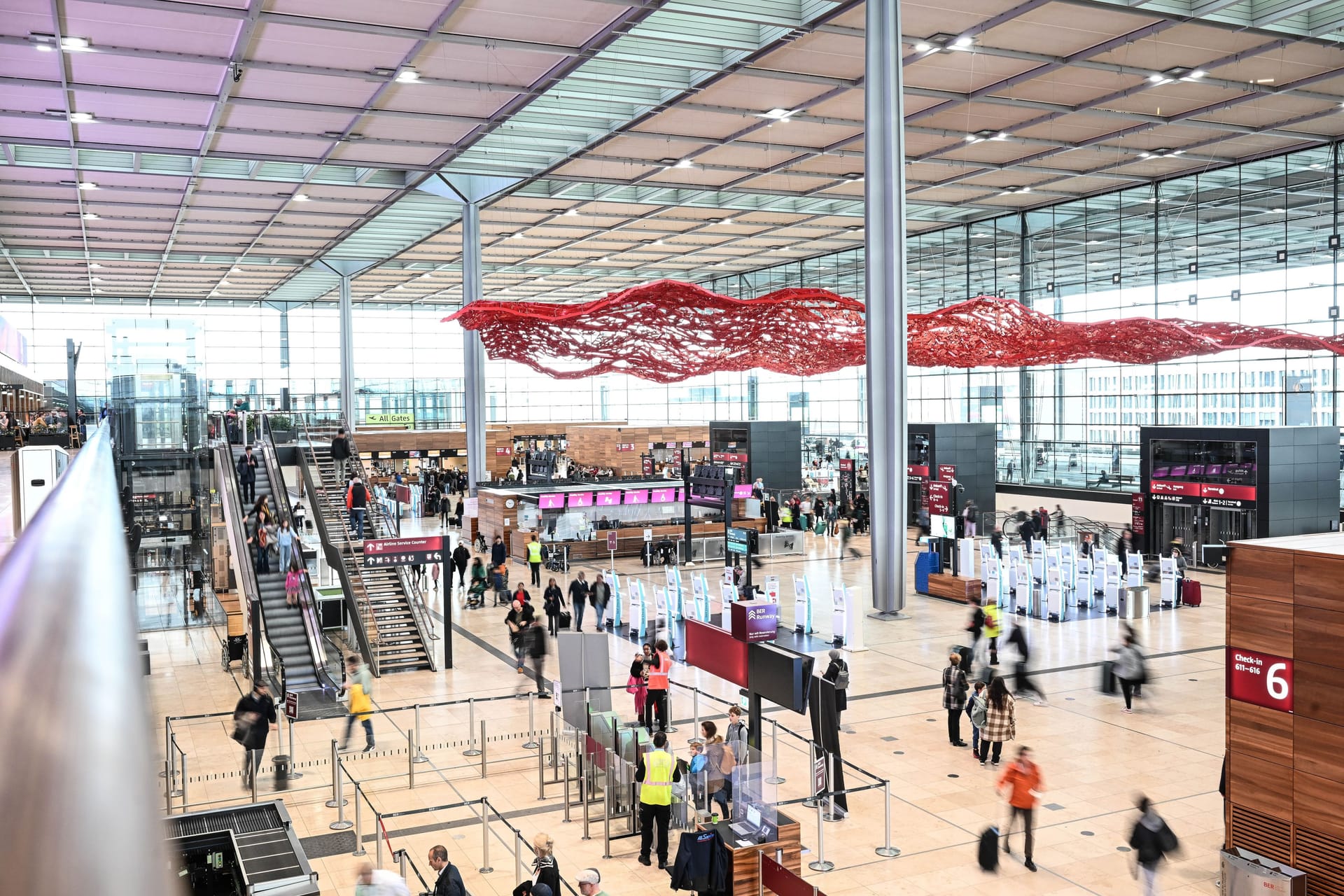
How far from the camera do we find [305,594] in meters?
19.2

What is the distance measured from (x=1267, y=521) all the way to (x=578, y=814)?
20052 millimetres

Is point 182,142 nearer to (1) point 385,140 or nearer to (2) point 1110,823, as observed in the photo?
(1) point 385,140

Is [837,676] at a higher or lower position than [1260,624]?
lower

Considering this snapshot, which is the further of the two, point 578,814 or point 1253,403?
point 1253,403

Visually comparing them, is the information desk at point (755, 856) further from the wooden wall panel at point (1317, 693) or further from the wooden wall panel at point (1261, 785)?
the wooden wall panel at point (1317, 693)

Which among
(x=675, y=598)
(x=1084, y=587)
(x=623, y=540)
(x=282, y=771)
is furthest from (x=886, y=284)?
(x=623, y=540)

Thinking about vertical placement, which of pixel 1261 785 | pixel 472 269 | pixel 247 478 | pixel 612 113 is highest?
pixel 612 113

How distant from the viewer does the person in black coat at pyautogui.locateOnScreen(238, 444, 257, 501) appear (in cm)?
2308

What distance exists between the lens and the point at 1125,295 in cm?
3212

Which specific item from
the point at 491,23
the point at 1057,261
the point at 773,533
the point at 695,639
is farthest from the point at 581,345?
the point at 1057,261

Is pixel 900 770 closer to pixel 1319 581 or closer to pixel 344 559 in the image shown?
pixel 1319 581

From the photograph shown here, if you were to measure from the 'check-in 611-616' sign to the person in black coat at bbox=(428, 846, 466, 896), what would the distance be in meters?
9.94

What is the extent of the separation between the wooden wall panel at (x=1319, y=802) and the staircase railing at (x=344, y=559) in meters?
14.0

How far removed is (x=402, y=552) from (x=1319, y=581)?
13821 mm
